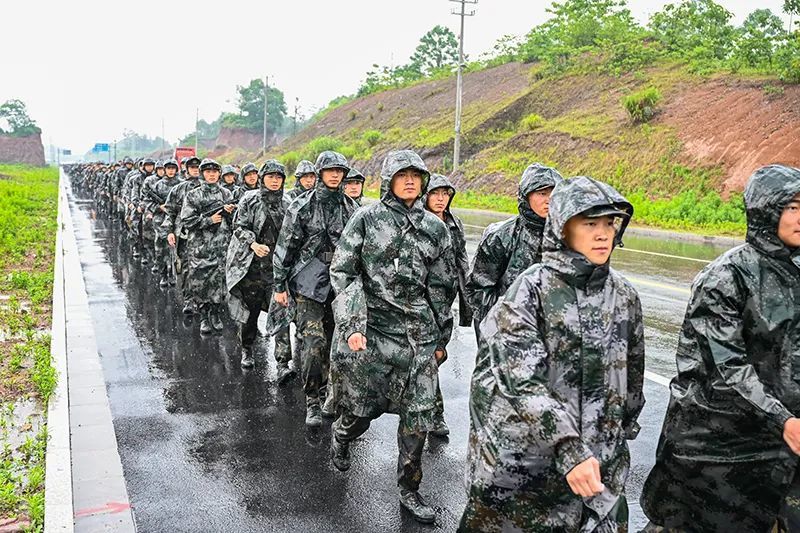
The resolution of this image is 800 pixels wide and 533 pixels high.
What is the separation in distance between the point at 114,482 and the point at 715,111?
26.8m

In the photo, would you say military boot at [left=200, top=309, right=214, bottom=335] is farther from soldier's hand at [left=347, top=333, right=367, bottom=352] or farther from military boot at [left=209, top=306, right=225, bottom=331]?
soldier's hand at [left=347, top=333, right=367, bottom=352]

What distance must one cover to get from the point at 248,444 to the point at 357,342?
1595 mm

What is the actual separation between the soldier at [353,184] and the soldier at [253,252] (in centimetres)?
99

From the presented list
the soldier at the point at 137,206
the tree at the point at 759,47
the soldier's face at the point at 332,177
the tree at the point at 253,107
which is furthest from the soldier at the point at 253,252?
the tree at the point at 253,107

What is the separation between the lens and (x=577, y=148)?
102 feet

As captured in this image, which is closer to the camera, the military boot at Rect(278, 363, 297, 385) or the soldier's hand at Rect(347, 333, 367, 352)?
the soldier's hand at Rect(347, 333, 367, 352)

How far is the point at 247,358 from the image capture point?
24.7ft

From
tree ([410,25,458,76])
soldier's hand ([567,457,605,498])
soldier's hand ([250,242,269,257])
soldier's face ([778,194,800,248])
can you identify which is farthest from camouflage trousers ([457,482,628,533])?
tree ([410,25,458,76])

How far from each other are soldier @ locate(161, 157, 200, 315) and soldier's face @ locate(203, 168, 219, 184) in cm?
39

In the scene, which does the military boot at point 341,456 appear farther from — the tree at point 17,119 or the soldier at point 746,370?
the tree at point 17,119

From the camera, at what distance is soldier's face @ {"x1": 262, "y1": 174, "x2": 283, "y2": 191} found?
7.37m

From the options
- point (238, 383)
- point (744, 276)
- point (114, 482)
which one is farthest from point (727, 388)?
point (238, 383)

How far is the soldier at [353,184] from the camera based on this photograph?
652 centimetres

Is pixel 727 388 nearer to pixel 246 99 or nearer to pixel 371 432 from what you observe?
pixel 371 432
